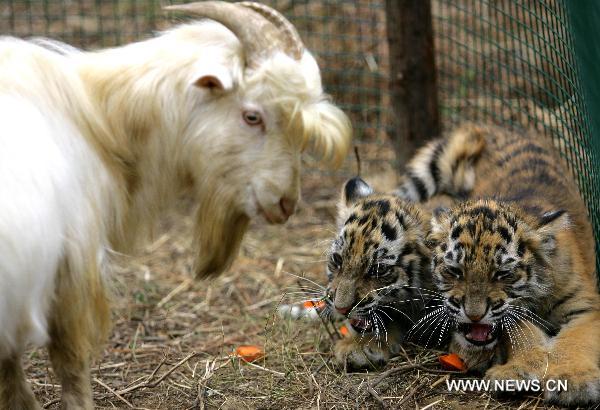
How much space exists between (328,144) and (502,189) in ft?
5.40

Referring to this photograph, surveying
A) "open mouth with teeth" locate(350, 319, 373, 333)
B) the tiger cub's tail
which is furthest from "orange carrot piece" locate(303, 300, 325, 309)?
the tiger cub's tail

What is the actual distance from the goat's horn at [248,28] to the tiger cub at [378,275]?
1100mm

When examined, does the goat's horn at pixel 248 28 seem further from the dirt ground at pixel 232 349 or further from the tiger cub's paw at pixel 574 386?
the tiger cub's paw at pixel 574 386

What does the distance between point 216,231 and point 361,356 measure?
103 centimetres

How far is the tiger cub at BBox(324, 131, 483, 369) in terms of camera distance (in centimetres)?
469

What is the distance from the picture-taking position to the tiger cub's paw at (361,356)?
4.85m

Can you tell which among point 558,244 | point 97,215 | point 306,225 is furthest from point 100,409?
point 306,225

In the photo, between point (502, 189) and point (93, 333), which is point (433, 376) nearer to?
point (502, 189)

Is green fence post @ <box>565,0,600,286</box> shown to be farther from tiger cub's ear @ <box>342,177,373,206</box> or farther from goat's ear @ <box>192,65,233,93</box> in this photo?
goat's ear @ <box>192,65,233,93</box>

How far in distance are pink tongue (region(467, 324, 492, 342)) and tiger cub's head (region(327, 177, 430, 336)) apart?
44 cm

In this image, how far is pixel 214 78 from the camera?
419cm

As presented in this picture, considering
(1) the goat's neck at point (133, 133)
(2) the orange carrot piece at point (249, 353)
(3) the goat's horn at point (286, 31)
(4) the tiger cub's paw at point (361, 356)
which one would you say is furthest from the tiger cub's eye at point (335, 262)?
(3) the goat's horn at point (286, 31)

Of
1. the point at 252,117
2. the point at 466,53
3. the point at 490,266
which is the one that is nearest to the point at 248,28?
the point at 252,117

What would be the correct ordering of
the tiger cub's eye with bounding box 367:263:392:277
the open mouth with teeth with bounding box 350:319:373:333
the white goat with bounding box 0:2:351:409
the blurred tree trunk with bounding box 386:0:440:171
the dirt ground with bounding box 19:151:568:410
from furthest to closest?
the blurred tree trunk with bounding box 386:0:440:171
the open mouth with teeth with bounding box 350:319:373:333
the tiger cub's eye with bounding box 367:263:392:277
the dirt ground with bounding box 19:151:568:410
the white goat with bounding box 0:2:351:409
